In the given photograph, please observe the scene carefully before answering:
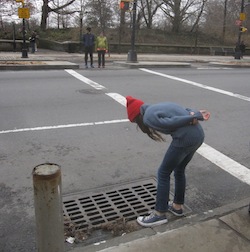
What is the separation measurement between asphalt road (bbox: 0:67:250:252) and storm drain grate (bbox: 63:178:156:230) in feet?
0.65

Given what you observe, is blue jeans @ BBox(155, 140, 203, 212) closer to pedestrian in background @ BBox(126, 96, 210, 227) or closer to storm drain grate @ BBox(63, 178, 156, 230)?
pedestrian in background @ BBox(126, 96, 210, 227)

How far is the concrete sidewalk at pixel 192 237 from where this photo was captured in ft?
9.50

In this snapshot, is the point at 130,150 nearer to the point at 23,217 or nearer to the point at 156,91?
the point at 23,217

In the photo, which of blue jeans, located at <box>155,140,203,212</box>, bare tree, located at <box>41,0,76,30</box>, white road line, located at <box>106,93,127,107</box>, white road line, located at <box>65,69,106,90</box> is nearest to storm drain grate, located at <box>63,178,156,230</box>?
blue jeans, located at <box>155,140,203,212</box>

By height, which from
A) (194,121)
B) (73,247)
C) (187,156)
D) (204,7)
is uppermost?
(204,7)

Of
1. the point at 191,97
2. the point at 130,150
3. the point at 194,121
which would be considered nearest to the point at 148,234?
the point at 194,121

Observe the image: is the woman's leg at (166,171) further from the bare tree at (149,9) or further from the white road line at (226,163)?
the bare tree at (149,9)

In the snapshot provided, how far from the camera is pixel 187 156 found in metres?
3.37

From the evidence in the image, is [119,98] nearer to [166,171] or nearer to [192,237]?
[166,171]

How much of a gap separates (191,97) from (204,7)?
33.6 meters

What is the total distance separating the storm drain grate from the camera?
3.52 m

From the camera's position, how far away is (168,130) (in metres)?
3.14

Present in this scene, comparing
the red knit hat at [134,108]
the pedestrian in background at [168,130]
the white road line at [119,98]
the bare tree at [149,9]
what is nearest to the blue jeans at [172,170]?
the pedestrian in background at [168,130]

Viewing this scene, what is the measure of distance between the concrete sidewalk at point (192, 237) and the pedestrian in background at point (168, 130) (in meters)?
0.19
